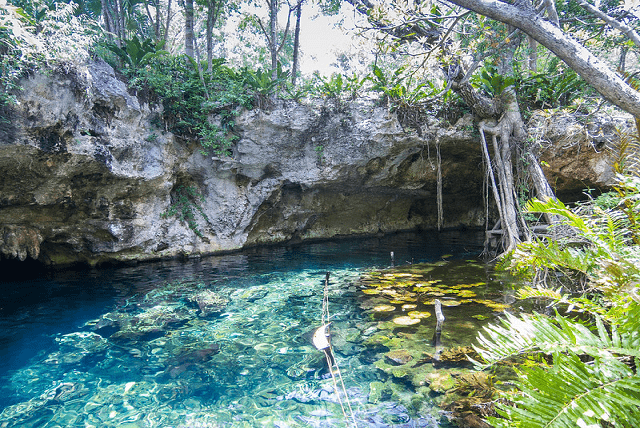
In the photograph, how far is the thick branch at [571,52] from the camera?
2.72 metres

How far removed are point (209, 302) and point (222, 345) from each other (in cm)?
172

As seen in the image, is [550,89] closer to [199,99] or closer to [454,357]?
[454,357]

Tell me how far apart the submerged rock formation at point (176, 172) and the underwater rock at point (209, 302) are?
4.10m

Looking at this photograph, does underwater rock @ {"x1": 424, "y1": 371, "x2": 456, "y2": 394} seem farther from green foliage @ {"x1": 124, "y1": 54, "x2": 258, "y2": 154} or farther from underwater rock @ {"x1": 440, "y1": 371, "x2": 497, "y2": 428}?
green foliage @ {"x1": 124, "y1": 54, "x2": 258, "y2": 154}

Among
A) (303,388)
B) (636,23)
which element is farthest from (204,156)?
(636,23)

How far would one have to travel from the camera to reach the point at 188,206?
396 inches

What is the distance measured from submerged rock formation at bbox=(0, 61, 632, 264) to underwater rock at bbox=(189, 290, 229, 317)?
410cm

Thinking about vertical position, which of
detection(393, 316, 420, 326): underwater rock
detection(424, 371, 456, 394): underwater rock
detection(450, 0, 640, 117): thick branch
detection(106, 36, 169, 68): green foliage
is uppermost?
detection(106, 36, 169, 68): green foliage

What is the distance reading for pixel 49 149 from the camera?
273 inches

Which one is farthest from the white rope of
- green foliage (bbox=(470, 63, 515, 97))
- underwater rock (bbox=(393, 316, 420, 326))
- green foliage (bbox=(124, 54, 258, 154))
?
green foliage (bbox=(470, 63, 515, 97))

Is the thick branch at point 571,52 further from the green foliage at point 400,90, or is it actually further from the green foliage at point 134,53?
the green foliage at point 134,53

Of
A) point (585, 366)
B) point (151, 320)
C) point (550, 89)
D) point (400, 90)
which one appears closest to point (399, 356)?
point (585, 366)

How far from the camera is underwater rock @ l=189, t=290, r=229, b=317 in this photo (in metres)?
5.44

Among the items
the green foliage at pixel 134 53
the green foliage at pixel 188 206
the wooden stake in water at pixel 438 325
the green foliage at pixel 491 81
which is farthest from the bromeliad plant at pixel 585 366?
the green foliage at pixel 134 53
